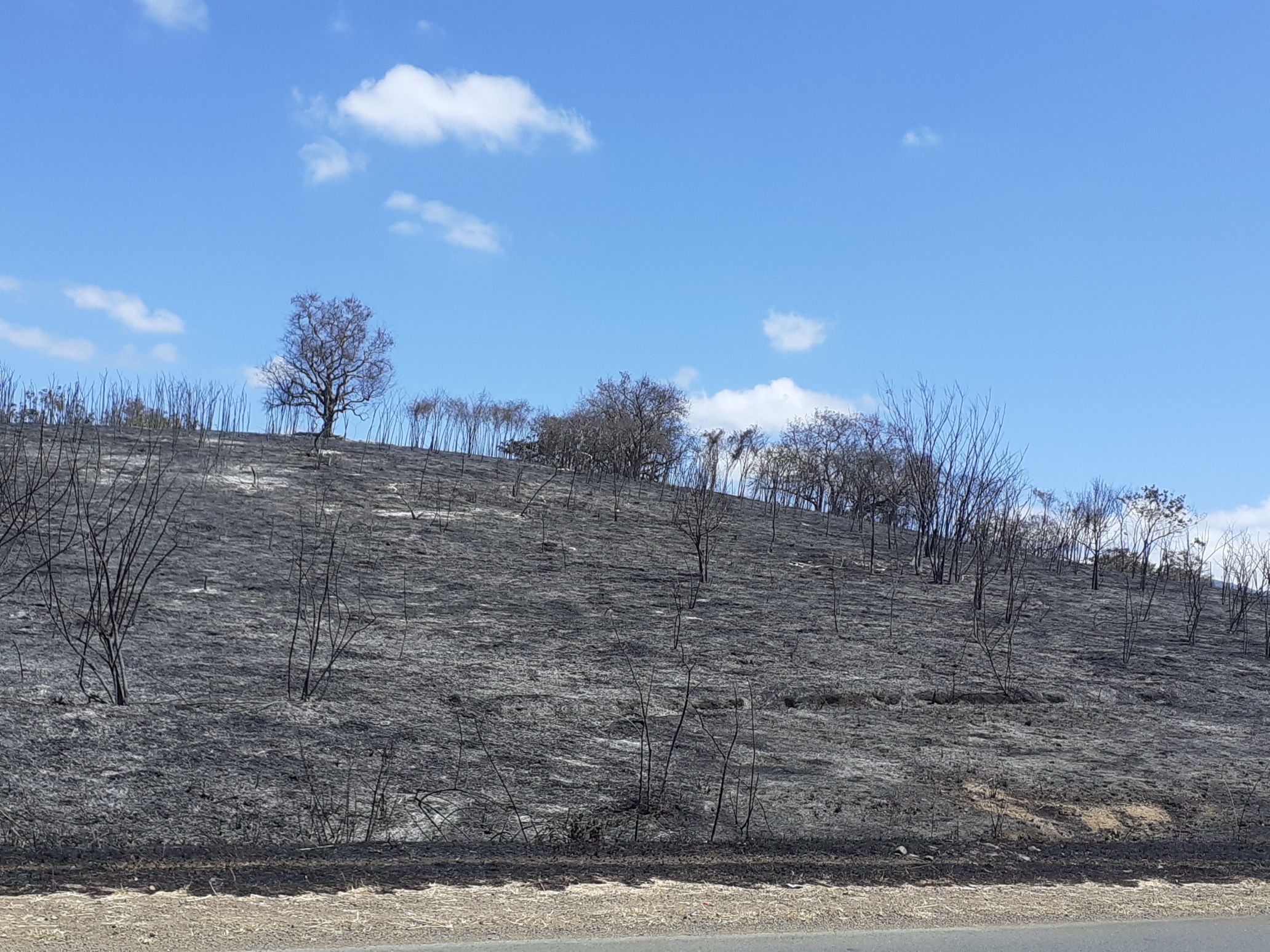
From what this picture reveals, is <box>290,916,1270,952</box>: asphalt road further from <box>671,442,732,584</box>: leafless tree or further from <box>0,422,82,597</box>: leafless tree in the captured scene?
<box>671,442,732,584</box>: leafless tree

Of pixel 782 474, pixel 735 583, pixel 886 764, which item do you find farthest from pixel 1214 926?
pixel 782 474

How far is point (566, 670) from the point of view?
12.4m

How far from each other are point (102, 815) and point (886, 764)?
6735 mm

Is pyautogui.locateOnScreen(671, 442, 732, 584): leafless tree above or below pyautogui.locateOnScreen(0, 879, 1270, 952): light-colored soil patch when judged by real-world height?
above

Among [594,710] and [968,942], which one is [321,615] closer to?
[594,710]

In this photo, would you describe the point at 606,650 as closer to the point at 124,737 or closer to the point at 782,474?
the point at 124,737

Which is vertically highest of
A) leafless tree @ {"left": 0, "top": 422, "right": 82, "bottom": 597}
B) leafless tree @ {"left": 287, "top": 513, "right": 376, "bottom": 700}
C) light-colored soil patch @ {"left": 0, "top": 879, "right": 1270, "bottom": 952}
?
leafless tree @ {"left": 0, "top": 422, "right": 82, "bottom": 597}

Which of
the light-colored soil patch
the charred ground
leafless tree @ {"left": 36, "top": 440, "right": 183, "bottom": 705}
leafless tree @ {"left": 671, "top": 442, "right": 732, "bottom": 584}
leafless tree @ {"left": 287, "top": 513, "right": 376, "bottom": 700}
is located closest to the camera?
the light-colored soil patch

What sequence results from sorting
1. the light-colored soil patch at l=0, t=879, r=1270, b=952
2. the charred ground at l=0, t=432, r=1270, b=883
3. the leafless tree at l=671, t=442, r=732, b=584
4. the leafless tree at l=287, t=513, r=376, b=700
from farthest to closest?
the leafless tree at l=671, t=442, r=732, b=584 < the leafless tree at l=287, t=513, r=376, b=700 < the charred ground at l=0, t=432, r=1270, b=883 < the light-colored soil patch at l=0, t=879, r=1270, b=952

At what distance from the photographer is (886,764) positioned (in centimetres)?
1002

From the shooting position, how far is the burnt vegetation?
8.30 m

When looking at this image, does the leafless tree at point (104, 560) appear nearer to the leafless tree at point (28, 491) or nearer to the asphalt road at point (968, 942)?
the leafless tree at point (28, 491)

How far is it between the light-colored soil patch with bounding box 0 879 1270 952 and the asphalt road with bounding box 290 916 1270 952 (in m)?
0.12

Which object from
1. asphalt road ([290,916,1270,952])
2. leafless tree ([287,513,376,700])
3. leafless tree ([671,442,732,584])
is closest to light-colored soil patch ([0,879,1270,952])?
asphalt road ([290,916,1270,952])
